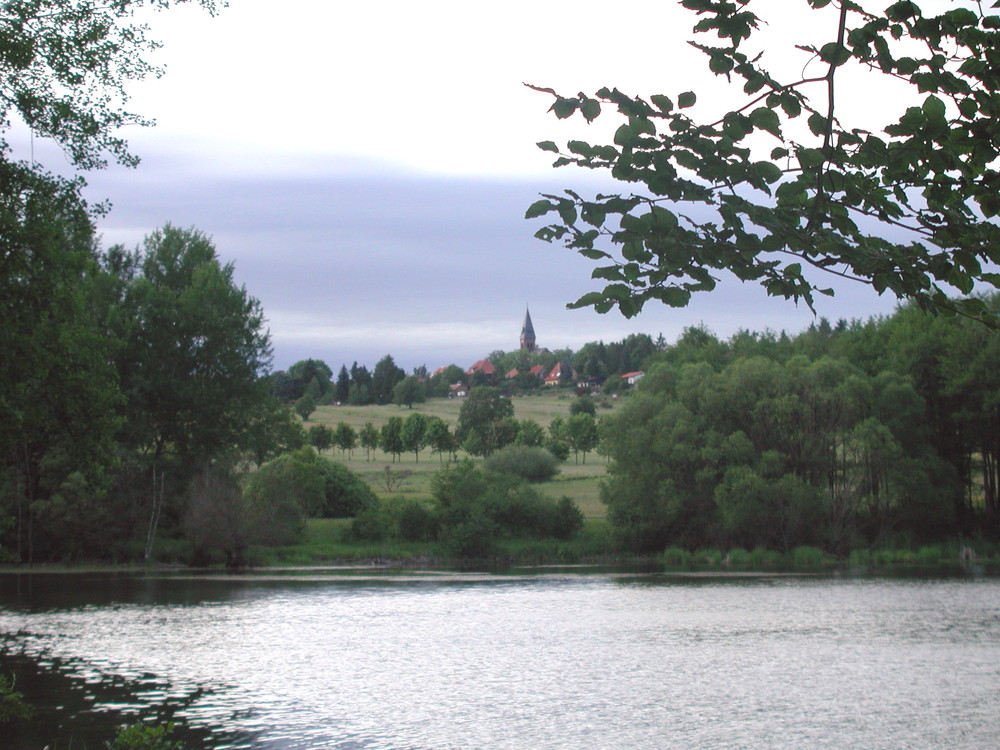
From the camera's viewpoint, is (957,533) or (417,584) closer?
(417,584)

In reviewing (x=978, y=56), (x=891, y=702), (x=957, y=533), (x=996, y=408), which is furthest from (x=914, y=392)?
(x=978, y=56)

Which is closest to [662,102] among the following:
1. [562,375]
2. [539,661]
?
[539,661]

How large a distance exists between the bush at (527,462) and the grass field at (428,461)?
1057 mm

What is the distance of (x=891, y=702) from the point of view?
63.4 feet

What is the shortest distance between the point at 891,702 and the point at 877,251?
658 inches

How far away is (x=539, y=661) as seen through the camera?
24.4 metres

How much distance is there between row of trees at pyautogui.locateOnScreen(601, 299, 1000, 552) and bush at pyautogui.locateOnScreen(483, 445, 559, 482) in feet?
60.3

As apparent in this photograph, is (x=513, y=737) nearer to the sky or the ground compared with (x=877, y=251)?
nearer to the ground

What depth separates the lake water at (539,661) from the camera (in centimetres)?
1742

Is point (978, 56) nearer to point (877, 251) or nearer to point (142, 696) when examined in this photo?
point (877, 251)

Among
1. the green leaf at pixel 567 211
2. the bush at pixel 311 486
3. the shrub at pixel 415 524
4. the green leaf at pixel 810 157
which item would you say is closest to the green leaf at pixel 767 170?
the green leaf at pixel 810 157

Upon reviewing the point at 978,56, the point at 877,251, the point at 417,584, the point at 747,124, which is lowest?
the point at 417,584

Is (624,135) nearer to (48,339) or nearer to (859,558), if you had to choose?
(48,339)

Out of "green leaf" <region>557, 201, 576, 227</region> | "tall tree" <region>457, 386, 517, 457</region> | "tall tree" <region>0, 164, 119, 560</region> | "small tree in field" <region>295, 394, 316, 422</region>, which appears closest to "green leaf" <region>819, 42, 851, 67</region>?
"green leaf" <region>557, 201, 576, 227</region>
